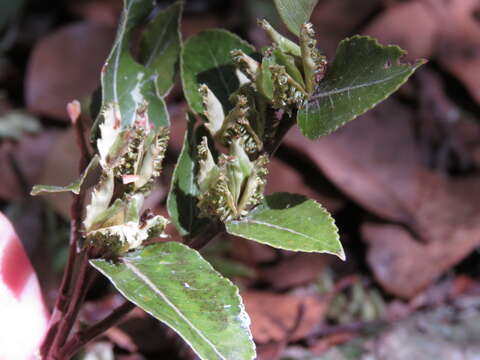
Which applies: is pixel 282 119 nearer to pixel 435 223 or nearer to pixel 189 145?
pixel 189 145

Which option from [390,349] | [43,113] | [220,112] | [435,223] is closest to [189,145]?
[220,112]

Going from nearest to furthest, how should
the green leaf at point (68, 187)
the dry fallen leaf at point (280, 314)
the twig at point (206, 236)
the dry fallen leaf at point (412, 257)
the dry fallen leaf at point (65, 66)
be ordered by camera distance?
the green leaf at point (68, 187) < the twig at point (206, 236) < the dry fallen leaf at point (280, 314) < the dry fallen leaf at point (412, 257) < the dry fallen leaf at point (65, 66)

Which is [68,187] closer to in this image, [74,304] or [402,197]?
[74,304]

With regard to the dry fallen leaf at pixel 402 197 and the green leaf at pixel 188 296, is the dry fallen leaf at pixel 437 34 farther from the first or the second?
the green leaf at pixel 188 296

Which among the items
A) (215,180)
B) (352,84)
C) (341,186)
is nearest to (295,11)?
(352,84)

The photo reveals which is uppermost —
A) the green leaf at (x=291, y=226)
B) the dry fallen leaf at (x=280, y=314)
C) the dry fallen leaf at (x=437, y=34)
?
the green leaf at (x=291, y=226)

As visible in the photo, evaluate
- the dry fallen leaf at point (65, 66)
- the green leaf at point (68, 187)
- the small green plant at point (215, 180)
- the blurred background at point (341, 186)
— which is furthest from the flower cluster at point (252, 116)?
the dry fallen leaf at point (65, 66)

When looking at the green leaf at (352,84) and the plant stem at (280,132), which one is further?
the plant stem at (280,132)
